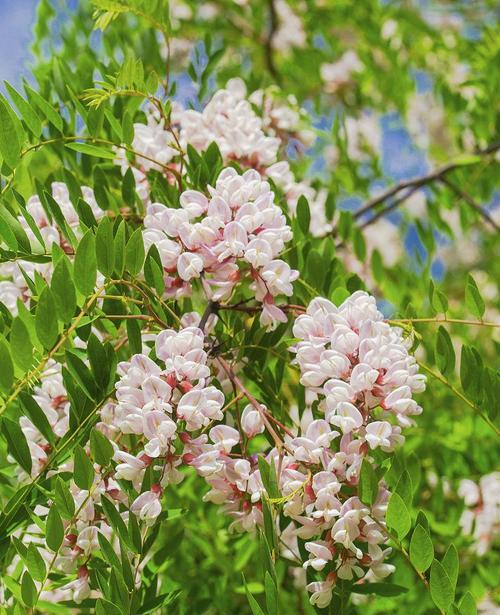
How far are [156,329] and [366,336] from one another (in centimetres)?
16

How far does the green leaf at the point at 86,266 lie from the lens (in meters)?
0.54

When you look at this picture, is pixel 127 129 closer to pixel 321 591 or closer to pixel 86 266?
pixel 86 266

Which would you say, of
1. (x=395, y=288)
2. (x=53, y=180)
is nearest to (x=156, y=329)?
(x=53, y=180)

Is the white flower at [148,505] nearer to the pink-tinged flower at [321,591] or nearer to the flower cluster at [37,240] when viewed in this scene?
the pink-tinged flower at [321,591]

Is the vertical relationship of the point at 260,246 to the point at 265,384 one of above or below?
above

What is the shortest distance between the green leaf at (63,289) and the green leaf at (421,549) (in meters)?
0.28

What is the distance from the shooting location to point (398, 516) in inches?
21.2

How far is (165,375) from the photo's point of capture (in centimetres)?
53

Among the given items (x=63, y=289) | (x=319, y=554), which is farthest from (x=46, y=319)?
(x=319, y=554)

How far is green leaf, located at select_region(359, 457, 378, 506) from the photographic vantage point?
0.53 metres

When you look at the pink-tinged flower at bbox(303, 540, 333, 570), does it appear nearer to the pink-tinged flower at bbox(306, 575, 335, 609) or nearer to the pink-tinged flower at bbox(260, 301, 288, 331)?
the pink-tinged flower at bbox(306, 575, 335, 609)

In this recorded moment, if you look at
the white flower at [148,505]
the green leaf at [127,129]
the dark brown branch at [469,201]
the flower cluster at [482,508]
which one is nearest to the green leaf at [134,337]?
the white flower at [148,505]

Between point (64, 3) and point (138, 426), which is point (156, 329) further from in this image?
point (64, 3)

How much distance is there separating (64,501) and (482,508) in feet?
2.21
